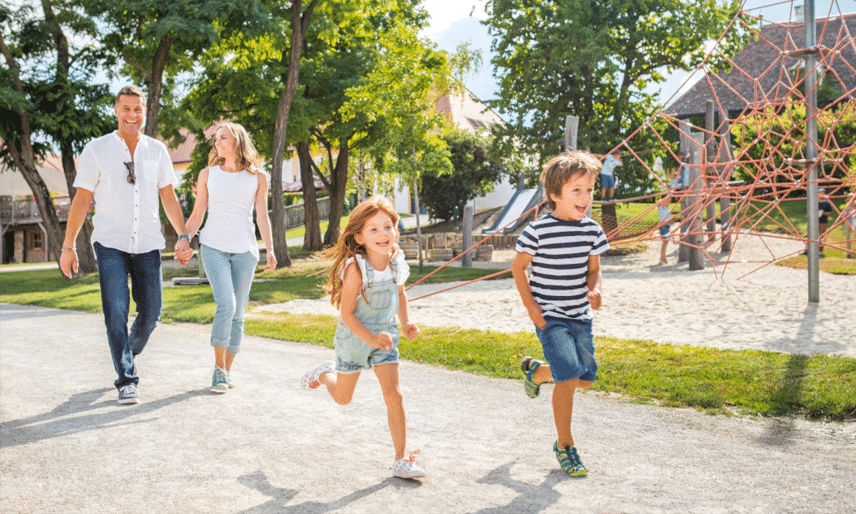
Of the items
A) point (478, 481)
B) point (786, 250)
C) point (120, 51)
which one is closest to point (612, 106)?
point (786, 250)

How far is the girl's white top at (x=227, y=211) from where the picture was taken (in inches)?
195

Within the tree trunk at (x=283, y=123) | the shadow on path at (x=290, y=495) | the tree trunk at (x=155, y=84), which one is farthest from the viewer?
the tree trunk at (x=283, y=123)

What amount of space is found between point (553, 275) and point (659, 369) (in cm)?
273

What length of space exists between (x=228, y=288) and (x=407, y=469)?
228 cm

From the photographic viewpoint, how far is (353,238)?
3.48 m

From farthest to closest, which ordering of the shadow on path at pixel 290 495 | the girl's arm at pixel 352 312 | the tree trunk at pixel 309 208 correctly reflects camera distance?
the tree trunk at pixel 309 208 → the girl's arm at pixel 352 312 → the shadow on path at pixel 290 495

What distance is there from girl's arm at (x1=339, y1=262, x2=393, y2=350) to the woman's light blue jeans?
1714 millimetres

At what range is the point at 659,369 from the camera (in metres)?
5.82

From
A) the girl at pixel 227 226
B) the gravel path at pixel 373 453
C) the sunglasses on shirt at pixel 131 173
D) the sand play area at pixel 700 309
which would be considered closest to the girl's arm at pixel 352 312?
the gravel path at pixel 373 453

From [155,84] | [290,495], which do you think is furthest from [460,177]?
[290,495]

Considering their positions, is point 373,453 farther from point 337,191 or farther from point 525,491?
point 337,191

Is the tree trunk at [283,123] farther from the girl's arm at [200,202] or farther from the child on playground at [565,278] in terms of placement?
the child on playground at [565,278]

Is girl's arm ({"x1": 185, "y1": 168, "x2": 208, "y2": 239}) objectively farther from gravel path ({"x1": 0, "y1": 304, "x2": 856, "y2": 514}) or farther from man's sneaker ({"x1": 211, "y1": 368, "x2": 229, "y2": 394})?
gravel path ({"x1": 0, "y1": 304, "x2": 856, "y2": 514})

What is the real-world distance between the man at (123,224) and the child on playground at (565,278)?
2.40 metres
